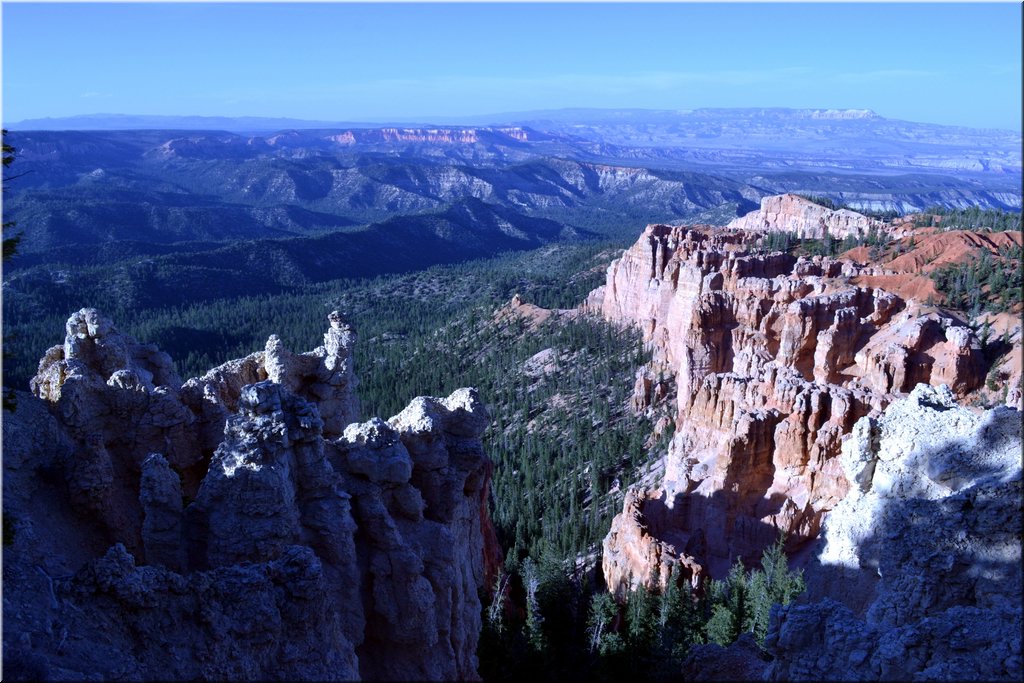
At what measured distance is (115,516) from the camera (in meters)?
10.7

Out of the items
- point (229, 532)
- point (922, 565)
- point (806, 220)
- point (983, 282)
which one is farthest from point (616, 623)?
point (806, 220)

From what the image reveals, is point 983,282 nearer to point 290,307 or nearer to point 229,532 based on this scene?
point 229,532

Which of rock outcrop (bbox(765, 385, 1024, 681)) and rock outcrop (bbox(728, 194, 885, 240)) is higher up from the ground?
rock outcrop (bbox(728, 194, 885, 240))

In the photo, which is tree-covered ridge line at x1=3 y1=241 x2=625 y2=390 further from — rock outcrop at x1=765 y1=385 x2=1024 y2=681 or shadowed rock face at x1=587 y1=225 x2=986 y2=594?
rock outcrop at x1=765 y1=385 x2=1024 y2=681

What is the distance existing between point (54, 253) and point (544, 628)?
399 ft

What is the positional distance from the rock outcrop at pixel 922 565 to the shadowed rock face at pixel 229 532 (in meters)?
5.55

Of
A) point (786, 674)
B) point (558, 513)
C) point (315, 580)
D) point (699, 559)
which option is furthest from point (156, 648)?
point (558, 513)

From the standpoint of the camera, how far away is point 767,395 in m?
24.9

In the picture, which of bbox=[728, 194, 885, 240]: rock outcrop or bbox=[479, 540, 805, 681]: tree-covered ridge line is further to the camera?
bbox=[728, 194, 885, 240]: rock outcrop

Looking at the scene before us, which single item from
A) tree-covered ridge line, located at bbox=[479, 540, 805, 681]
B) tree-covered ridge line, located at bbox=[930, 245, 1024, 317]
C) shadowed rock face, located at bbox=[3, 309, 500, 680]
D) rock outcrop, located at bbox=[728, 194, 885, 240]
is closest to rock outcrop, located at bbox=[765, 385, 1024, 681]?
tree-covered ridge line, located at bbox=[479, 540, 805, 681]

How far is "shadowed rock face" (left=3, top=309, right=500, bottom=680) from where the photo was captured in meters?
7.68

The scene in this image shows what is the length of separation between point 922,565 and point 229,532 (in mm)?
10244

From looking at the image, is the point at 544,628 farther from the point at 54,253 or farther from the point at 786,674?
the point at 54,253

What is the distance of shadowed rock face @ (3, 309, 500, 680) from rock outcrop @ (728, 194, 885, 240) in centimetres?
5454
